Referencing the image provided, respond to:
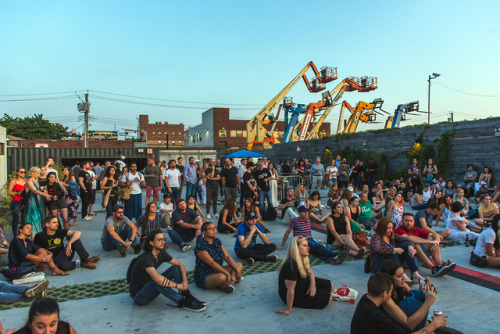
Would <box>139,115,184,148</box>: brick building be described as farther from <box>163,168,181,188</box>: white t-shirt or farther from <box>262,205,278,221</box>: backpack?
<box>262,205,278,221</box>: backpack

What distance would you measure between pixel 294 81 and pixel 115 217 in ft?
110

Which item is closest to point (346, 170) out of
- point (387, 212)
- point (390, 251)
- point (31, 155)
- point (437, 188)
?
point (437, 188)

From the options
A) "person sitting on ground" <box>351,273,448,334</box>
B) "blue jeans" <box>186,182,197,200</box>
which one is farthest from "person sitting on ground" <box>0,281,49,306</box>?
"blue jeans" <box>186,182,197,200</box>

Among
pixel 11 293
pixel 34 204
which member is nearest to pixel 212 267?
pixel 11 293

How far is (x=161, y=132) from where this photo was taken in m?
74.3

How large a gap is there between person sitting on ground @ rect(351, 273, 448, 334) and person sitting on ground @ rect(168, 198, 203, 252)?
15.5 ft

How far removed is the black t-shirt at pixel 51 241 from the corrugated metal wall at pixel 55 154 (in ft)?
62.0

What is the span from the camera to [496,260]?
580cm

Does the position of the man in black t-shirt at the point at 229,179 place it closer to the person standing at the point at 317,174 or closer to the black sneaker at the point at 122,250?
the black sneaker at the point at 122,250

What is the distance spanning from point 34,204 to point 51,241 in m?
1.88

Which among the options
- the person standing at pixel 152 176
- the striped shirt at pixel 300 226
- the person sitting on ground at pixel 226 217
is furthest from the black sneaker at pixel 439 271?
the person standing at pixel 152 176

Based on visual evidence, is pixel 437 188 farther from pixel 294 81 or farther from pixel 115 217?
pixel 294 81

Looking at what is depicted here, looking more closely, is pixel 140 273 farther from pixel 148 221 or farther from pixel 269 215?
pixel 269 215

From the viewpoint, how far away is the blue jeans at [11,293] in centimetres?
467
